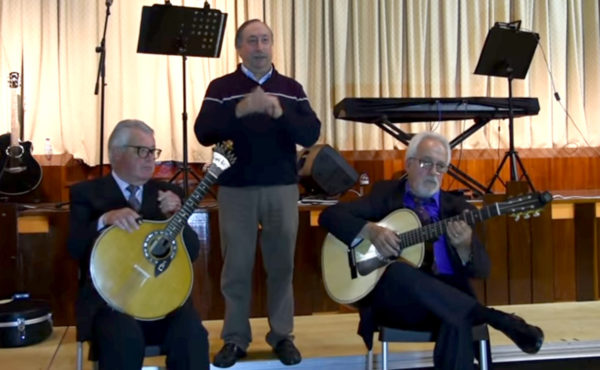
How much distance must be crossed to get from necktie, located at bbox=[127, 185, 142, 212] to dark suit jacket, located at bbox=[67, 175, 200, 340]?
0.02m

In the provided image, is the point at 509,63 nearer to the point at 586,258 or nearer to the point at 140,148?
the point at 586,258

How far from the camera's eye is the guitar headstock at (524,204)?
2.46m

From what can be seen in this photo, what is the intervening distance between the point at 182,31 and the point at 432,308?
Result: 7.53 feet

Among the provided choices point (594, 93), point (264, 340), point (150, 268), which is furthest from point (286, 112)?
point (594, 93)

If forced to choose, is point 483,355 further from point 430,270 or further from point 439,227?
point 439,227

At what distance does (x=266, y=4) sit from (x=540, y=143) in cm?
268

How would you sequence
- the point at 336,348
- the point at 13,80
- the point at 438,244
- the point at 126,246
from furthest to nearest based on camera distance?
the point at 13,80 → the point at 336,348 → the point at 438,244 → the point at 126,246

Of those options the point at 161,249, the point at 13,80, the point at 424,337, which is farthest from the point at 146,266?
the point at 13,80

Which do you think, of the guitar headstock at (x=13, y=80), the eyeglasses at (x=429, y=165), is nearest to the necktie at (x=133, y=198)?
the eyeglasses at (x=429, y=165)

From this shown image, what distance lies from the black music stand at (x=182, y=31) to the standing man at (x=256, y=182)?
1.15 m

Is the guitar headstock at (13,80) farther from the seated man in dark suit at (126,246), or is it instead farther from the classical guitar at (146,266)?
the classical guitar at (146,266)

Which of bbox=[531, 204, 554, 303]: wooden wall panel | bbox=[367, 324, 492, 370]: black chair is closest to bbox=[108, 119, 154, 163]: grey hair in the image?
bbox=[367, 324, 492, 370]: black chair

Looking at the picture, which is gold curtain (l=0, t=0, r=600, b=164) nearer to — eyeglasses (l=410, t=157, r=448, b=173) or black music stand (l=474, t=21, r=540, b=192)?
black music stand (l=474, t=21, r=540, b=192)

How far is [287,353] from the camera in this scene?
2715 millimetres
